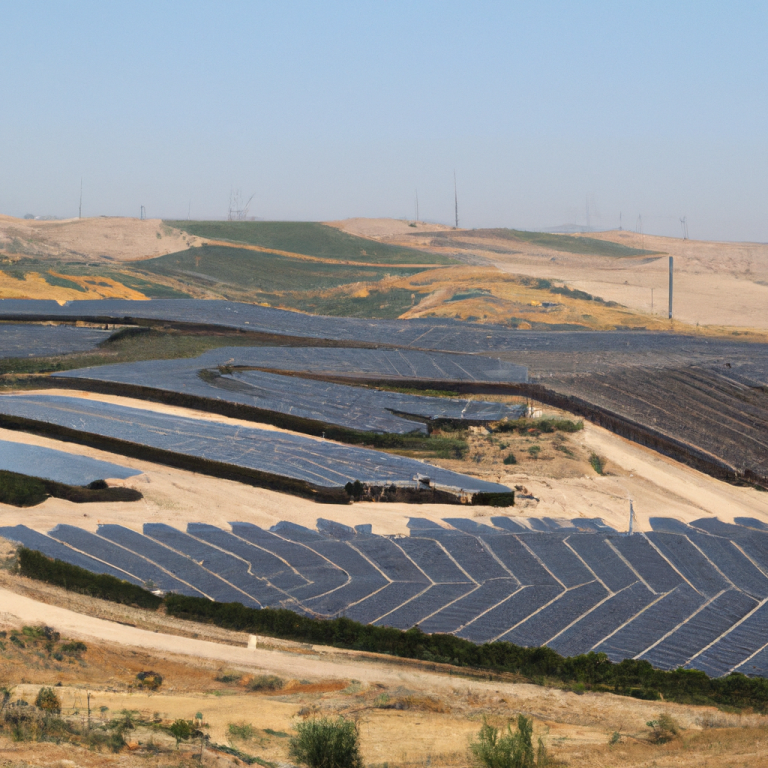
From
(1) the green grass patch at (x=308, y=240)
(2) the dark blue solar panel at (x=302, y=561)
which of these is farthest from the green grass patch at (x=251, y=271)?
(2) the dark blue solar panel at (x=302, y=561)

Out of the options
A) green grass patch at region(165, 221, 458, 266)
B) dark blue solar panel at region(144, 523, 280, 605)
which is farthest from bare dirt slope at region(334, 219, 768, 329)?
dark blue solar panel at region(144, 523, 280, 605)

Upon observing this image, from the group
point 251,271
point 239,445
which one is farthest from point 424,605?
point 251,271

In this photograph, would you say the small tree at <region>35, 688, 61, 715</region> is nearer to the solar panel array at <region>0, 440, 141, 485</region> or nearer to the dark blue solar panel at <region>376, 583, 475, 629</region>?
the dark blue solar panel at <region>376, 583, 475, 629</region>

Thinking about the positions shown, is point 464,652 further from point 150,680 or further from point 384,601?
point 150,680

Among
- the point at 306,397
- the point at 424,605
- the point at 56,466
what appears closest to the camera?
the point at 424,605

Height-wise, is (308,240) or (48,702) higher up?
(308,240)

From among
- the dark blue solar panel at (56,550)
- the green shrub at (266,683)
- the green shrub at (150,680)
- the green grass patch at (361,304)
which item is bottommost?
the green shrub at (266,683)

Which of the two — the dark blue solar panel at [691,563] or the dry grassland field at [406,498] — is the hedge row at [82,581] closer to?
the dry grassland field at [406,498]
